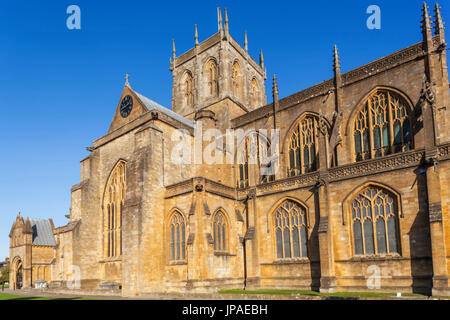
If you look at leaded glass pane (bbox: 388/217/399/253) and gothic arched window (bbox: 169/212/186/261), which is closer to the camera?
leaded glass pane (bbox: 388/217/399/253)

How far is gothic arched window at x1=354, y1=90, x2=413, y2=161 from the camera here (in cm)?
2167

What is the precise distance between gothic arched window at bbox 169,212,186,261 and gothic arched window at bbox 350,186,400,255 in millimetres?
10483

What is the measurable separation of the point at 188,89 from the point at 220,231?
73.5 ft

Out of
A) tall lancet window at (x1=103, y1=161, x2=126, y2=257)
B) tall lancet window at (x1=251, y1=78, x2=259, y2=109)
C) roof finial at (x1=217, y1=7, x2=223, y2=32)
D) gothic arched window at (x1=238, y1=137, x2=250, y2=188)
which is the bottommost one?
tall lancet window at (x1=103, y1=161, x2=126, y2=257)

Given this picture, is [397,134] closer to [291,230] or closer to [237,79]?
[291,230]

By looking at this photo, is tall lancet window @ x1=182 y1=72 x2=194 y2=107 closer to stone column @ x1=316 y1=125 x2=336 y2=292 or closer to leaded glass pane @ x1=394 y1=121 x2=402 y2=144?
stone column @ x1=316 y1=125 x2=336 y2=292

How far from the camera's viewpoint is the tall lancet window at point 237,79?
40250 mm

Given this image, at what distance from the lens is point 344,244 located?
2006cm

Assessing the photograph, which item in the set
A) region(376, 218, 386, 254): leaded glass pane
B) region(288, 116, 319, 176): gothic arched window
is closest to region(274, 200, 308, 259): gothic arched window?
region(288, 116, 319, 176): gothic arched window

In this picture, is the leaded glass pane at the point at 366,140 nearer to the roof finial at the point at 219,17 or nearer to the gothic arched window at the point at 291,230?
the gothic arched window at the point at 291,230

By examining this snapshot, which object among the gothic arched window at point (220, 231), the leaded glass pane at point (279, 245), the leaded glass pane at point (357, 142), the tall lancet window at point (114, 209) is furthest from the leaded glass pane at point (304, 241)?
the tall lancet window at point (114, 209)

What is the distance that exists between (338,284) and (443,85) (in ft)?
39.9

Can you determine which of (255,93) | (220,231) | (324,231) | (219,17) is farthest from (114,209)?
(219,17)
